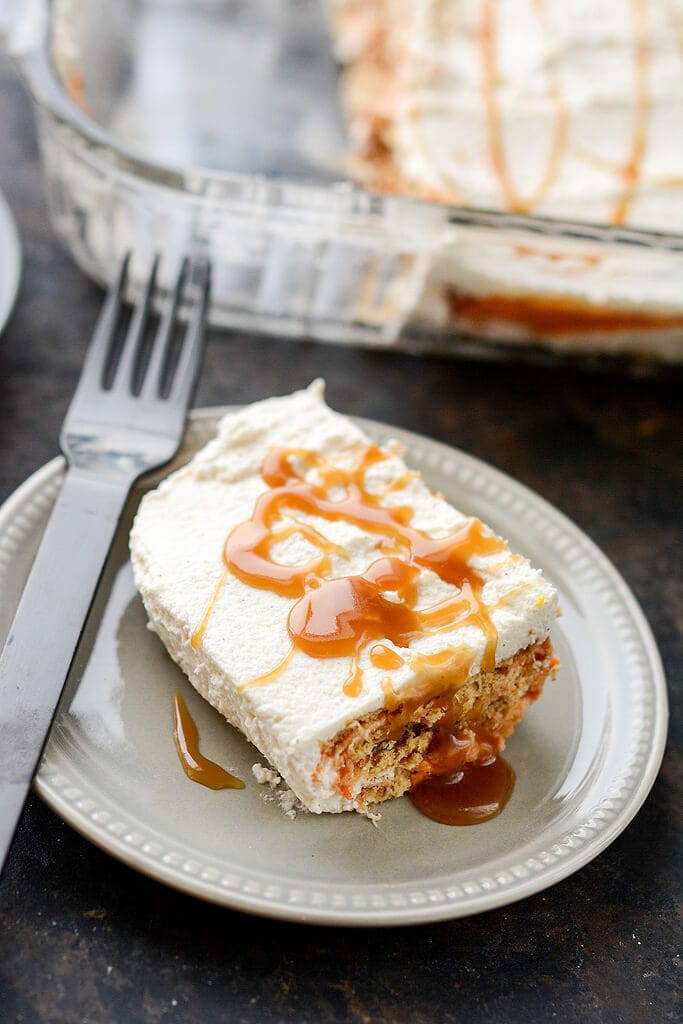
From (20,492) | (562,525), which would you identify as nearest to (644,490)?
(562,525)

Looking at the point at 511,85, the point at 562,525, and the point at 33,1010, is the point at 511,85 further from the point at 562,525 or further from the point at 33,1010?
the point at 33,1010

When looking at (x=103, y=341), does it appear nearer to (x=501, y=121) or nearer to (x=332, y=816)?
(x=332, y=816)

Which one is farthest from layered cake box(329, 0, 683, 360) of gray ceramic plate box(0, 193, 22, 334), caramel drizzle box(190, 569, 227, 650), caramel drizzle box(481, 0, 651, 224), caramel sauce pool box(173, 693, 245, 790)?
caramel sauce pool box(173, 693, 245, 790)

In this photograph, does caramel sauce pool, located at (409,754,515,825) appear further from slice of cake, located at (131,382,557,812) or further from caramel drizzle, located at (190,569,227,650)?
caramel drizzle, located at (190,569,227,650)

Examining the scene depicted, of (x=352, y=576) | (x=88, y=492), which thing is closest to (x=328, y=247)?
(x=88, y=492)

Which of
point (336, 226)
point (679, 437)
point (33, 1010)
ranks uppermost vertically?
point (336, 226)

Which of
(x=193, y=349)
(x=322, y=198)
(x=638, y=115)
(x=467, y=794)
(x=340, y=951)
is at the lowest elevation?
(x=340, y=951)

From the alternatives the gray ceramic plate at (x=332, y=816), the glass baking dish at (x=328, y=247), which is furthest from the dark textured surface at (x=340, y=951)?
the glass baking dish at (x=328, y=247)
